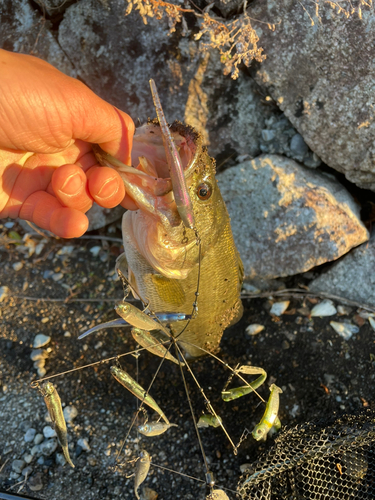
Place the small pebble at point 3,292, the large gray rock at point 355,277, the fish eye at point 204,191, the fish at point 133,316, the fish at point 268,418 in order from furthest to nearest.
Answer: the small pebble at point 3,292 → the large gray rock at point 355,277 → the fish at point 268,418 → the fish eye at point 204,191 → the fish at point 133,316

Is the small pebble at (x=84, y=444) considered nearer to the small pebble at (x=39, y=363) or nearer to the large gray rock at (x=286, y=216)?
the small pebble at (x=39, y=363)

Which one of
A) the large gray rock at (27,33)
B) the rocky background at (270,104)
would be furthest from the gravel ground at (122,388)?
the large gray rock at (27,33)

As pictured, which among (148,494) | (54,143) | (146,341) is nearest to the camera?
(54,143)

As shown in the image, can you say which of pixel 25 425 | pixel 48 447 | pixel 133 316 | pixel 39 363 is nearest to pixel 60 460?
pixel 48 447

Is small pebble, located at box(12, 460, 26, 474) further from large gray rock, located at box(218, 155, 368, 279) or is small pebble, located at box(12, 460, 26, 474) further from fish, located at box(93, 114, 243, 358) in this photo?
large gray rock, located at box(218, 155, 368, 279)

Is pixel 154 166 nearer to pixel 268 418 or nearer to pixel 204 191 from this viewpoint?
pixel 204 191

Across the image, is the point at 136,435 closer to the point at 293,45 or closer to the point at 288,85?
the point at 288,85
